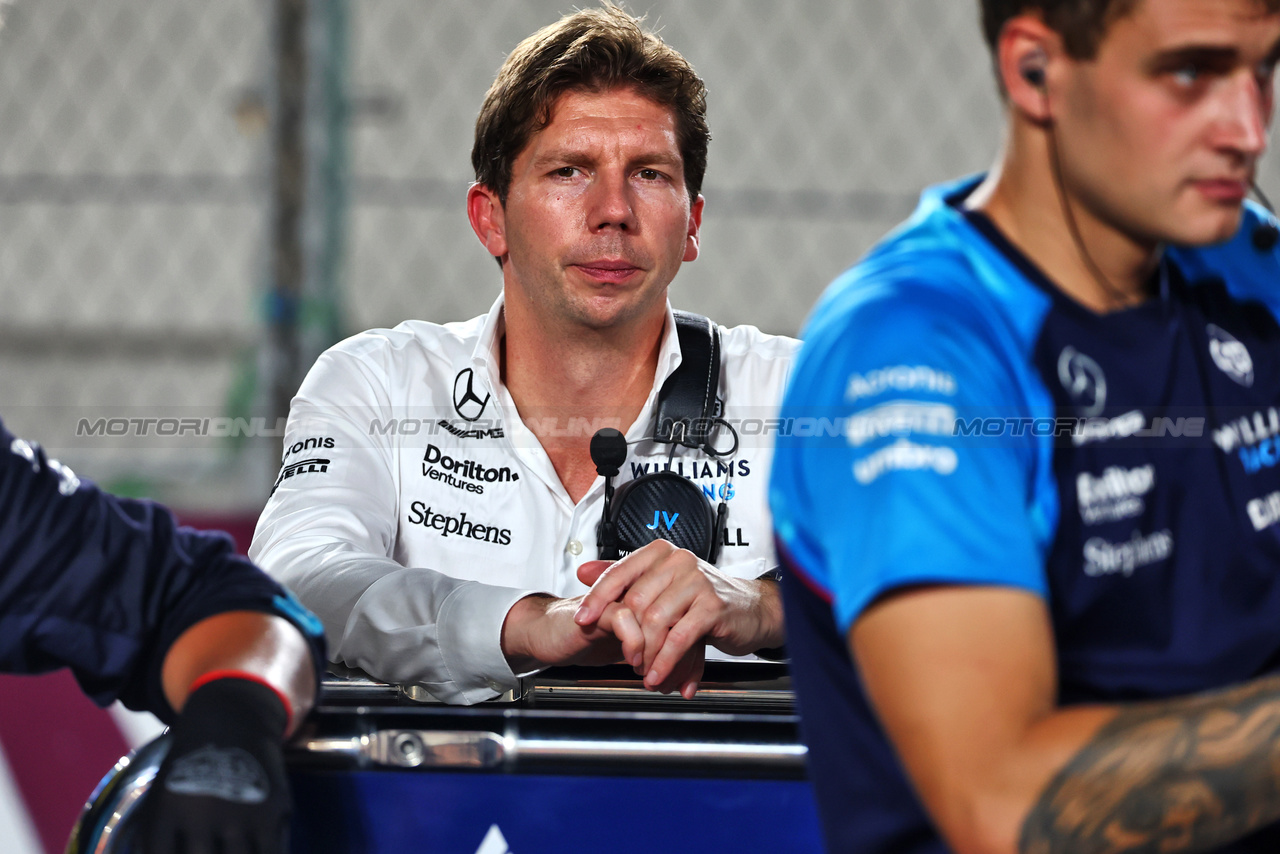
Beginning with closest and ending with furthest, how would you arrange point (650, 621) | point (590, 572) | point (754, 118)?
point (650, 621), point (590, 572), point (754, 118)

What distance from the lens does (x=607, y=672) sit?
134 cm

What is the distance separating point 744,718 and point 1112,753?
429 mm

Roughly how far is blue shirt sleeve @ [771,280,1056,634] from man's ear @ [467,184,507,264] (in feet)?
4.28

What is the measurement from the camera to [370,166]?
488cm

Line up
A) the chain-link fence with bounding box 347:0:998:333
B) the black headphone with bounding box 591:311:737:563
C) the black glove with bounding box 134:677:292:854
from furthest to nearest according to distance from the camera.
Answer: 1. the chain-link fence with bounding box 347:0:998:333
2. the black headphone with bounding box 591:311:737:563
3. the black glove with bounding box 134:677:292:854

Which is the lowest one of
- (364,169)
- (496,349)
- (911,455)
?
(911,455)

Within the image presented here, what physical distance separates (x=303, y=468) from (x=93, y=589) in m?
0.84

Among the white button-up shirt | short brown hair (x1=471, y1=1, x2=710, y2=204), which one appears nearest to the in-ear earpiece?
the white button-up shirt

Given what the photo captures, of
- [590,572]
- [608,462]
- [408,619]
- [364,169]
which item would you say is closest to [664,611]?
[590,572]

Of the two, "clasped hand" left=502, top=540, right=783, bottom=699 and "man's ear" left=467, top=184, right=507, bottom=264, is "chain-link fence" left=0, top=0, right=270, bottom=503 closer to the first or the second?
"man's ear" left=467, top=184, right=507, bottom=264

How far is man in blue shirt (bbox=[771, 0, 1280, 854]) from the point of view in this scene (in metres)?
0.73

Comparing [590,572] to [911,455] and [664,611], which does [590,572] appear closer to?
[664,611]

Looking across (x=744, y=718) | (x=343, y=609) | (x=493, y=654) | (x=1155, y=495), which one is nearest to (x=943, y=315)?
(x=1155, y=495)

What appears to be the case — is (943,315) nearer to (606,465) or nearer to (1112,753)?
(1112,753)
